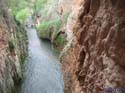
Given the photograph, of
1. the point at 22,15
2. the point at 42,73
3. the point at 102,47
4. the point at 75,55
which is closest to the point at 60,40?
the point at 42,73

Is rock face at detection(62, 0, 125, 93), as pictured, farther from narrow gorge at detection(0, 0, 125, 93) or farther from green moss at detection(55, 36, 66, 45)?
green moss at detection(55, 36, 66, 45)

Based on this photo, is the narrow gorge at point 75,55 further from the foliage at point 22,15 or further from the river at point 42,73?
the foliage at point 22,15

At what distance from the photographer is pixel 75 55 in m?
12.6

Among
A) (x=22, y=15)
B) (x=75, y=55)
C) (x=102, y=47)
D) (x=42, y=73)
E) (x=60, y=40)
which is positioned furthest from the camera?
(x=22, y=15)

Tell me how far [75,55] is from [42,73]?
1114 cm

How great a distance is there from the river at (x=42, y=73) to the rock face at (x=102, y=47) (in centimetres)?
922

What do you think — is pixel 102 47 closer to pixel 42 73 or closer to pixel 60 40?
pixel 42 73

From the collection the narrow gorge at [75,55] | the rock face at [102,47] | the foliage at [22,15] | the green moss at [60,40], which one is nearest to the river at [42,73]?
the narrow gorge at [75,55]

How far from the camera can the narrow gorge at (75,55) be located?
729 centimetres

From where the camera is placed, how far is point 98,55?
8.62 metres

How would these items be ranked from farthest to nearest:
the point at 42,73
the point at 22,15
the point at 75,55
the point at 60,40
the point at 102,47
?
1. the point at 22,15
2. the point at 60,40
3. the point at 42,73
4. the point at 75,55
5. the point at 102,47

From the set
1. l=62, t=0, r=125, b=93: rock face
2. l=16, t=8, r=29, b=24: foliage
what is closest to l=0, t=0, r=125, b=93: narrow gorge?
l=62, t=0, r=125, b=93: rock face

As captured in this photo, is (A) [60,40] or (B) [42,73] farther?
(A) [60,40]

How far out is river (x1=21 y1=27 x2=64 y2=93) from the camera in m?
20.0
